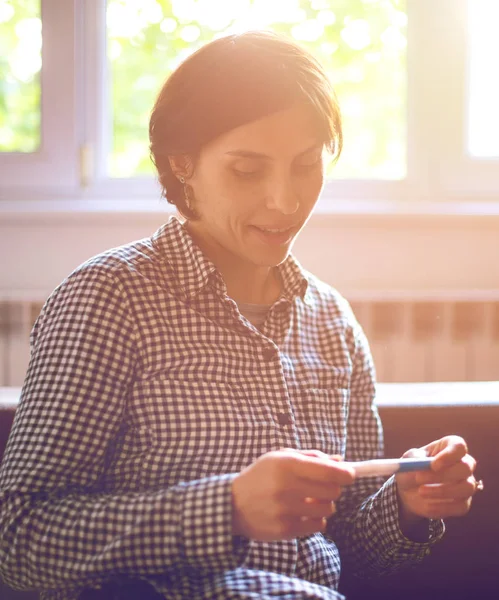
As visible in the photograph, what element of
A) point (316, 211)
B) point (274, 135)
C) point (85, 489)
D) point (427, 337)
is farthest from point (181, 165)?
point (427, 337)

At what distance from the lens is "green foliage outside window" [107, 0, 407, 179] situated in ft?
7.34

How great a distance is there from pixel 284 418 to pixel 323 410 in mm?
90

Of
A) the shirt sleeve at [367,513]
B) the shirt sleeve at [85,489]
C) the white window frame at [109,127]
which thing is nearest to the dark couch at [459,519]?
the shirt sleeve at [367,513]

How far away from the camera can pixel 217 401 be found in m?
0.86

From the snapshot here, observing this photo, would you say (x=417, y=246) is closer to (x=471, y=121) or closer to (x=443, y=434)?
(x=471, y=121)

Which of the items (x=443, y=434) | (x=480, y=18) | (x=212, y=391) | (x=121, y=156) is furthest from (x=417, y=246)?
(x=212, y=391)

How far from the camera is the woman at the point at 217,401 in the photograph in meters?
0.69

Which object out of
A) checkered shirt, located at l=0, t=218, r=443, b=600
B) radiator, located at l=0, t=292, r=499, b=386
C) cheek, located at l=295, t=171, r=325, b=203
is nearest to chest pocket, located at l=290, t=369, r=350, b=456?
checkered shirt, located at l=0, t=218, r=443, b=600

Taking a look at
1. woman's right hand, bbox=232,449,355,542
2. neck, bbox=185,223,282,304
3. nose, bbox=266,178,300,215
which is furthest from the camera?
neck, bbox=185,223,282,304

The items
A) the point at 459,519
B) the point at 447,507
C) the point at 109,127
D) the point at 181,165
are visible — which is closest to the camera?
the point at 447,507

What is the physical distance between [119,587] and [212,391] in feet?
0.76

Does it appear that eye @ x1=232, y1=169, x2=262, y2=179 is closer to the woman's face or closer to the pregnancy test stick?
the woman's face

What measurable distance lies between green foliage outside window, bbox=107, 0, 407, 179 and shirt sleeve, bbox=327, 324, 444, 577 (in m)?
1.40

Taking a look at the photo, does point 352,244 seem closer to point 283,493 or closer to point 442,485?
point 442,485
